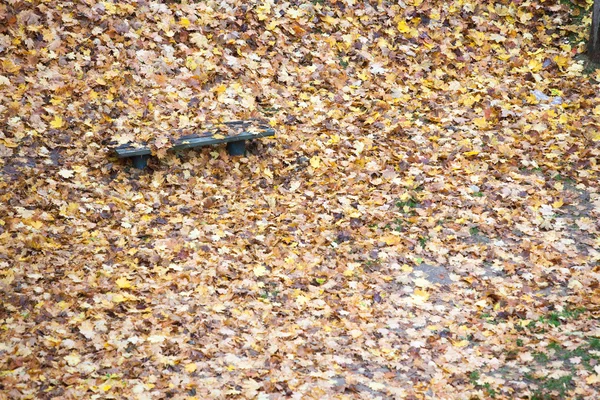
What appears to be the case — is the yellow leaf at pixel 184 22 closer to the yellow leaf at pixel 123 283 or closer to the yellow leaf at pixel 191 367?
the yellow leaf at pixel 123 283

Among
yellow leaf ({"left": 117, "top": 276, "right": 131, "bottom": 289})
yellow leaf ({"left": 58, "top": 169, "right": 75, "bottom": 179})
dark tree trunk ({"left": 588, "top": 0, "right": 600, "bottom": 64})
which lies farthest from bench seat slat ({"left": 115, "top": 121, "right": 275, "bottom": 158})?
dark tree trunk ({"left": 588, "top": 0, "right": 600, "bottom": 64})

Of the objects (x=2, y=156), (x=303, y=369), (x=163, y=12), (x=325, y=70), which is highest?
(x=163, y=12)

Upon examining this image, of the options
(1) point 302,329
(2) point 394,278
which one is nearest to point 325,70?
(2) point 394,278

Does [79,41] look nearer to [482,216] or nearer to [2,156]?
[2,156]

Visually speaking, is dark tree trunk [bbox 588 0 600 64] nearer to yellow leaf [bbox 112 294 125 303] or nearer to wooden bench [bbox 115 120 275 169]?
wooden bench [bbox 115 120 275 169]

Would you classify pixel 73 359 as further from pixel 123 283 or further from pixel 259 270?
pixel 259 270

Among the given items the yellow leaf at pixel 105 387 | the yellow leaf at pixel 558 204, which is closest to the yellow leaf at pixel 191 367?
the yellow leaf at pixel 105 387

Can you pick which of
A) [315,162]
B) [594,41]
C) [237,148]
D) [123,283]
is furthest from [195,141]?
[594,41]
